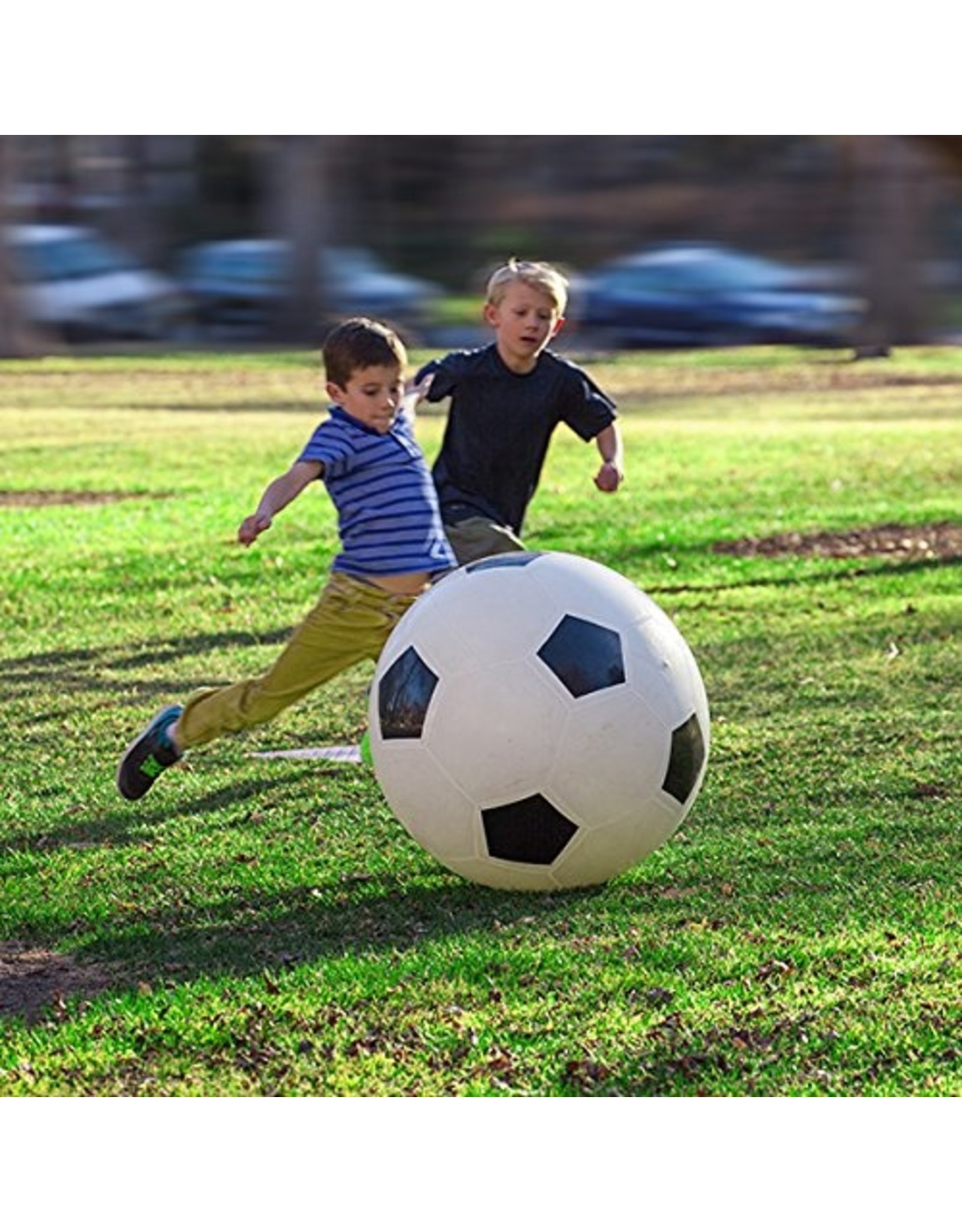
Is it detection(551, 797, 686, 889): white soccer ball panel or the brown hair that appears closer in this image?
detection(551, 797, 686, 889): white soccer ball panel

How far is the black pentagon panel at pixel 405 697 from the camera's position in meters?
6.06

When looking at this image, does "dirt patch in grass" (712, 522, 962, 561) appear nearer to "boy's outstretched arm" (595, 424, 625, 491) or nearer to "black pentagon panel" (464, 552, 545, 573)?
"boy's outstretched arm" (595, 424, 625, 491)

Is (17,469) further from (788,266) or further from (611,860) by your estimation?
(788,266)

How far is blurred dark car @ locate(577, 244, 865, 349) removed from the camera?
1409 inches

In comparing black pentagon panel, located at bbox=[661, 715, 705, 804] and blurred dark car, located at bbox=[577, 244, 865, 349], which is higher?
black pentagon panel, located at bbox=[661, 715, 705, 804]

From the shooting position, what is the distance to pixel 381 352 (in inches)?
279

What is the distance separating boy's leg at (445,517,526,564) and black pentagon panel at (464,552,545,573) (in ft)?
5.23

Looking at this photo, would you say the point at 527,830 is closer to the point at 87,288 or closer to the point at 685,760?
the point at 685,760

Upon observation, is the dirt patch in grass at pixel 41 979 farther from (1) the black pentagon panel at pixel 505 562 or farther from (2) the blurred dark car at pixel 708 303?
(2) the blurred dark car at pixel 708 303

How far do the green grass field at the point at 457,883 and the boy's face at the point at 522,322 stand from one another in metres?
1.70

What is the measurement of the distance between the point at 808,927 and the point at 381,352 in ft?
8.19

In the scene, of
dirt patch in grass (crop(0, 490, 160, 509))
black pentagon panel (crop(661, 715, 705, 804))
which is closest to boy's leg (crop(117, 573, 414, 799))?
black pentagon panel (crop(661, 715, 705, 804))

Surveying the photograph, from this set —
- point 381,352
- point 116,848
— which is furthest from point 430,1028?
point 381,352

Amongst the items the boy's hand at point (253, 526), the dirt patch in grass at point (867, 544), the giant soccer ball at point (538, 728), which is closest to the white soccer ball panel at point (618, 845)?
the giant soccer ball at point (538, 728)
